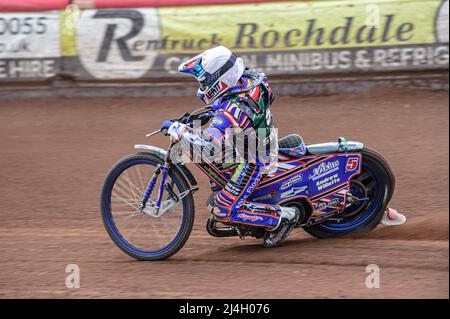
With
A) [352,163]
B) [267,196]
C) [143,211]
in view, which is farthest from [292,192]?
[143,211]

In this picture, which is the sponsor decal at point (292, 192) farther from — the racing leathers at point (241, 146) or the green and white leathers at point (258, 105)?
the green and white leathers at point (258, 105)

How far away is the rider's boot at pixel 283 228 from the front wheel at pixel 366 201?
0.32m

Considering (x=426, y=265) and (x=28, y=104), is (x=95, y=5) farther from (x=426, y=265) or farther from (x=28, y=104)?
(x=426, y=265)

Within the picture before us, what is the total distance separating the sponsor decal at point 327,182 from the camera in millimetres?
6102

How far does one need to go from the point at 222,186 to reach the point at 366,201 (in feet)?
A: 4.31

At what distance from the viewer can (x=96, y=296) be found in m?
5.26

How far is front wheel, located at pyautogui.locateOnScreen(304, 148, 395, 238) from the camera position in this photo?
6168mm

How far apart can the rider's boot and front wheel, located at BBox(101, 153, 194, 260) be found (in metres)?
0.72

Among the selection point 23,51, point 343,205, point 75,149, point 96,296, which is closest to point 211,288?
point 96,296

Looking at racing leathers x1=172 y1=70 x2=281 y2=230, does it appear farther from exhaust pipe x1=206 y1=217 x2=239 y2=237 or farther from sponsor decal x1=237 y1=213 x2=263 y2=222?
exhaust pipe x1=206 y1=217 x2=239 y2=237

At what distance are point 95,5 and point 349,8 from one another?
14.6ft

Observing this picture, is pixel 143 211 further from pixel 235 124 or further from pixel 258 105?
pixel 258 105


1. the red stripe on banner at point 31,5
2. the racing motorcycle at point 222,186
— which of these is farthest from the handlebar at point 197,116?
the red stripe on banner at point 31,5

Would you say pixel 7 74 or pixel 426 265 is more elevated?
pixel 7 74
